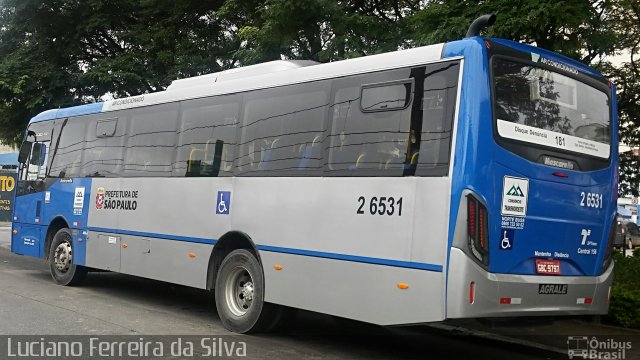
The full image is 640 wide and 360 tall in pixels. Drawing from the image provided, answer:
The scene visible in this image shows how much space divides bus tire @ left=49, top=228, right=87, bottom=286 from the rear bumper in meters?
7.96

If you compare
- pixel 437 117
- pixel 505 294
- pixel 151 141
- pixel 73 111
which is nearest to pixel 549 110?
pixel 437 117

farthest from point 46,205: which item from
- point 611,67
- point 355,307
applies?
point 611,67

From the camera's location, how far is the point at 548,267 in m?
6.12

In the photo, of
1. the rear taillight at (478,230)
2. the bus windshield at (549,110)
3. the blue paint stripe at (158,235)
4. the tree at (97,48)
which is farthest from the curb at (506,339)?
the tree at (97,48)

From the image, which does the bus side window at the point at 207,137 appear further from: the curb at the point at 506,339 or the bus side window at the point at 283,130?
the curb at the point at 506,339

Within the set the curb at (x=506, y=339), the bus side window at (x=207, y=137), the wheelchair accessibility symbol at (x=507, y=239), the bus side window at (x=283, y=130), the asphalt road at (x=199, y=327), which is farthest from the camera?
the bus side window at (x=207, y=137)

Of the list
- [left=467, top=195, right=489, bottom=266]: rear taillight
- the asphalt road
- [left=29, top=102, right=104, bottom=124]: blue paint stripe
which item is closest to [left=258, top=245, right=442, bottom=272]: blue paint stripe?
[left=467, top=195, right=489, bottom=266]: rear taillight

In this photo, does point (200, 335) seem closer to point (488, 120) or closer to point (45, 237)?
point (488, 120)

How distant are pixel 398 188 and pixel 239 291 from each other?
298 cm

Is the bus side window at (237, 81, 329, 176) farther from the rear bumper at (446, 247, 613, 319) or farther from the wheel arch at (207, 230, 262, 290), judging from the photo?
the rear bumper at (446, 247, 613, 319)

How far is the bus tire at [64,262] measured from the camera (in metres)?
11.4

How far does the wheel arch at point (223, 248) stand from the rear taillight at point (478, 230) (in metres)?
3.24

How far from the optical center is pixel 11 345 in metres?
6.84

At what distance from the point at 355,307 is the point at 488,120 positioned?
2.29 m
